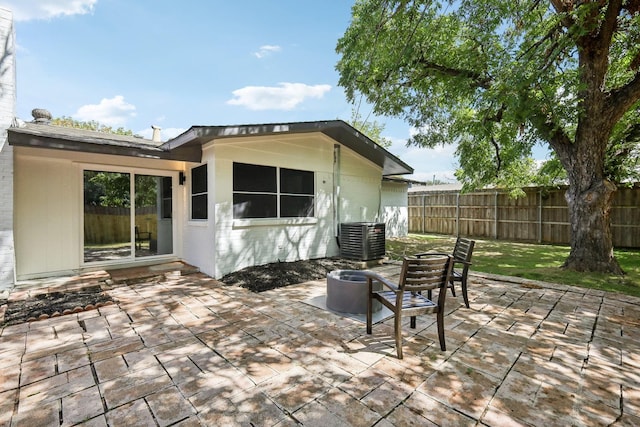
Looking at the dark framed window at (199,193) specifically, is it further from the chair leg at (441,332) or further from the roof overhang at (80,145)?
the chair leg at (441,332)

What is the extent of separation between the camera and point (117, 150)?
203 inches

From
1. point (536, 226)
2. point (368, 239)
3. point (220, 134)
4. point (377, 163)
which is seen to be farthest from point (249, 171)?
point (536, 226)

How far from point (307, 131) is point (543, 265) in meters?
7.09

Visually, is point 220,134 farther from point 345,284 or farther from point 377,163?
point 377,163

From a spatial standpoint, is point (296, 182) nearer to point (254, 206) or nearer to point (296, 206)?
point (296, 206)

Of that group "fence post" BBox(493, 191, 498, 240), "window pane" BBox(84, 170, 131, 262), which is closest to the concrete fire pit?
"window pane" BBox(84, 170, 131, 262)

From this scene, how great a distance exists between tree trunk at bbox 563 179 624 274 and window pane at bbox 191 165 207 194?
341 inches

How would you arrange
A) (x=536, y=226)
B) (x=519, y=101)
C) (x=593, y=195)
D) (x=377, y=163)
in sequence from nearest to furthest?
(x=519, y=101) < (x=593, y=195) < (x=377, y=163) < (x=536, y=226)

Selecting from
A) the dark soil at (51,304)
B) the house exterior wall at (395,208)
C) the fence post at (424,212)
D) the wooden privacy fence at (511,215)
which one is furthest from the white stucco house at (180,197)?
the fence post at (424,212)

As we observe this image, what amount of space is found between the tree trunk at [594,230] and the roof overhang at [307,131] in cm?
447

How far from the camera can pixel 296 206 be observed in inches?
294

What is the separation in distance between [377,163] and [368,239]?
3168 millimetres

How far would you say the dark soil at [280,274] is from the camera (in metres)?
5.51

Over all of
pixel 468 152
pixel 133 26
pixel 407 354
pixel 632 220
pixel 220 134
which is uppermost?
pixel 133 26
